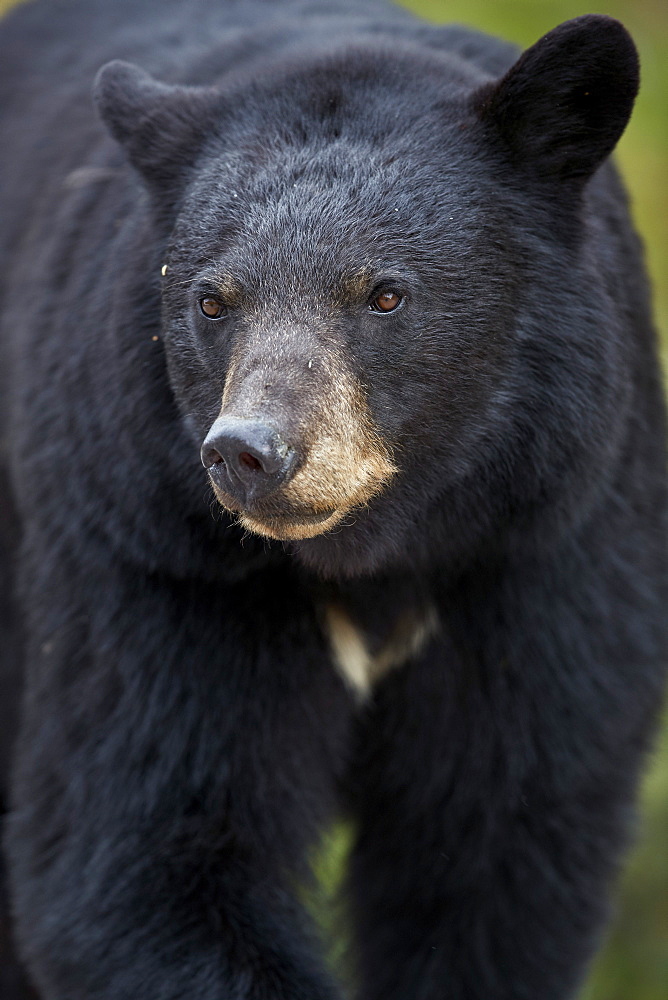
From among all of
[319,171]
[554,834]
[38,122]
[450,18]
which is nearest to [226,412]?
[319,171]

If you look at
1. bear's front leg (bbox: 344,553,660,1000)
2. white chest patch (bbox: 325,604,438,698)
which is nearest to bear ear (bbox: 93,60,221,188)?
white chest patch (bbox: 325,604,438,698)

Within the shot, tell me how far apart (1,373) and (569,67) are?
2054mm

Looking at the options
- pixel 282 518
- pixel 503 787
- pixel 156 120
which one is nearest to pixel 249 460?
pixel 282 518

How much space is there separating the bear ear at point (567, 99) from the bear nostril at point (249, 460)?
43.9 inches

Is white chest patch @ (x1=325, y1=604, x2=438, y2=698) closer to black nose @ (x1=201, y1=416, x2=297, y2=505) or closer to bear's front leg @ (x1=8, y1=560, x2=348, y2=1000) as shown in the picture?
bear's front leg @ (x1=8, y1=560, x2=348, y2=1000)

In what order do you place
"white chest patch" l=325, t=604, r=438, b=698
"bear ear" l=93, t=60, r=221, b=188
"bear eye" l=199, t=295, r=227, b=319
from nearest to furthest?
"bear eye" l=199, t=295, r=227, b=319
"bear ear" l=93, t=60, r=221, b=188
"white chest patch" l=325, t=604, r=438, b=698

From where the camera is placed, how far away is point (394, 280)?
349cm

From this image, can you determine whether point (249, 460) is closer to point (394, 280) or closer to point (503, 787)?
point (394, 280)

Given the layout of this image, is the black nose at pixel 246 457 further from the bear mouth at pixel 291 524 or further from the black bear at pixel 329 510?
the bear mouth at pixel 291 524

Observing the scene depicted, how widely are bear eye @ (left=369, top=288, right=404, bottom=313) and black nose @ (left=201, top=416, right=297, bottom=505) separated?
467 mm

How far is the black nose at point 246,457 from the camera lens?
3074mm

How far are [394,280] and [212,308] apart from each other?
0.45 metres

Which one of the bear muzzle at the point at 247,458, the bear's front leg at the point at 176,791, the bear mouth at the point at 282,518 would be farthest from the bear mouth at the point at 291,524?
the bear's front leg at the point at 176,791

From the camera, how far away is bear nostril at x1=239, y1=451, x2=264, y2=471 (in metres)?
3.10
